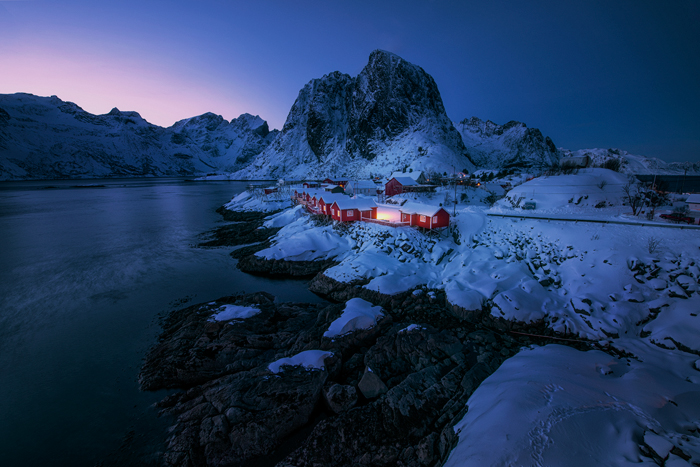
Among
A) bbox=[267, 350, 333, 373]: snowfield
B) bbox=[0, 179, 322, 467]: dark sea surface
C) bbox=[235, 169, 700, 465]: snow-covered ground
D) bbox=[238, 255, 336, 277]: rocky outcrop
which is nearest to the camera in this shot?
bbox=[235, 169, 700, 465]: snow-covered ground

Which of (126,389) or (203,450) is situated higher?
(203,450)

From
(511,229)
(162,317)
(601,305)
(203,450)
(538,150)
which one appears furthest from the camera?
(538,150)

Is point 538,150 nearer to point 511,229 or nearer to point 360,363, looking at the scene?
point 511,229

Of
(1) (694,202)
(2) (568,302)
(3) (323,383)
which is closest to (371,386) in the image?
(3) (323,383)

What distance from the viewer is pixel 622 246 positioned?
18.4 m

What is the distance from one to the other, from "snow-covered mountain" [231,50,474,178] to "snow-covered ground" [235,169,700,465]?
62.9 m

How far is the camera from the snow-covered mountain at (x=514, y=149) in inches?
4765

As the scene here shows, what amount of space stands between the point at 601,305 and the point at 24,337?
37.7 metres

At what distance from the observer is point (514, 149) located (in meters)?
127

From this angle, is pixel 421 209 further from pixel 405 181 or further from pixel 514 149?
pixel 514 149

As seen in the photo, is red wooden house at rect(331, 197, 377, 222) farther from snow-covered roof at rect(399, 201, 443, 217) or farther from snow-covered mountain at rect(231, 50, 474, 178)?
snow-covered mountain at rect(231, 50, 474, 178)

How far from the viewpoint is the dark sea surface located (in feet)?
35.5

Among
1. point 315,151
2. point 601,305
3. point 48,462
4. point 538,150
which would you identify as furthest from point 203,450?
point 538,150

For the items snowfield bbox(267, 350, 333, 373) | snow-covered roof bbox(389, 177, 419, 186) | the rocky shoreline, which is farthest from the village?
snowfield bbox(267, 350, 333, 373)
